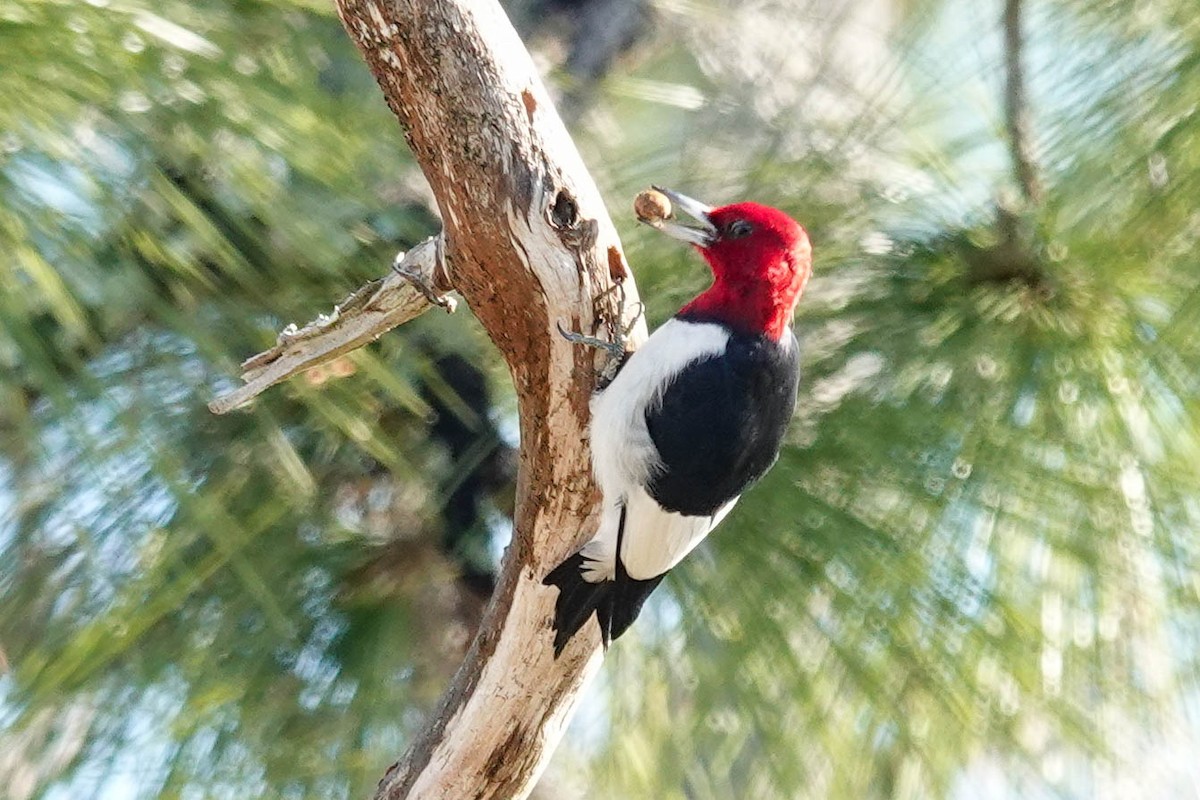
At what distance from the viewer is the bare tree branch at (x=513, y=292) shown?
86cm

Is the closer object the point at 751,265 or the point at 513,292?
the point at 513,292

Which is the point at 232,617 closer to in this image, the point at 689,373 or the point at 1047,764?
the point at 689,373

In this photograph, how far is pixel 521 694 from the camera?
1.03 meters

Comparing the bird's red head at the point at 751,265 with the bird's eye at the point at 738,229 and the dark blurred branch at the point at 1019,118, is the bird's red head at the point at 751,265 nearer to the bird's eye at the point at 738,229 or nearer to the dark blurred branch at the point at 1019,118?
the bird's eye at the point at 738,229

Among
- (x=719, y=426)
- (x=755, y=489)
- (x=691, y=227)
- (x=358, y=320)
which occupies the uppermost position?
(x=358, y=320)

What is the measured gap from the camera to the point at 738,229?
117 cm

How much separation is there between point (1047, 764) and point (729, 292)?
511 mm

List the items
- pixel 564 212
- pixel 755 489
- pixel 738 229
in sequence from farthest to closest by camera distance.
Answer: pixel 755 489 → pixel 738 229 → pixel 564 212

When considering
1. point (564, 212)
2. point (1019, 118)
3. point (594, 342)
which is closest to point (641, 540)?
point (594, 342)

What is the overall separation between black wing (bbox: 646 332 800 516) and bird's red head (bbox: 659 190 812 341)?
30 mm

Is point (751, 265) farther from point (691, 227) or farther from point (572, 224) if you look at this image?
point (572, 224)

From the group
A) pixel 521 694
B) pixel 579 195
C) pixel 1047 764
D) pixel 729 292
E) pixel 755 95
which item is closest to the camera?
pixel 579 195

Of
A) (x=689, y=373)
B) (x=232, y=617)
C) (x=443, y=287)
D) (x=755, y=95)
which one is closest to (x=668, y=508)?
(x=689, y=373)

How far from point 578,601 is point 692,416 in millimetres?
172
